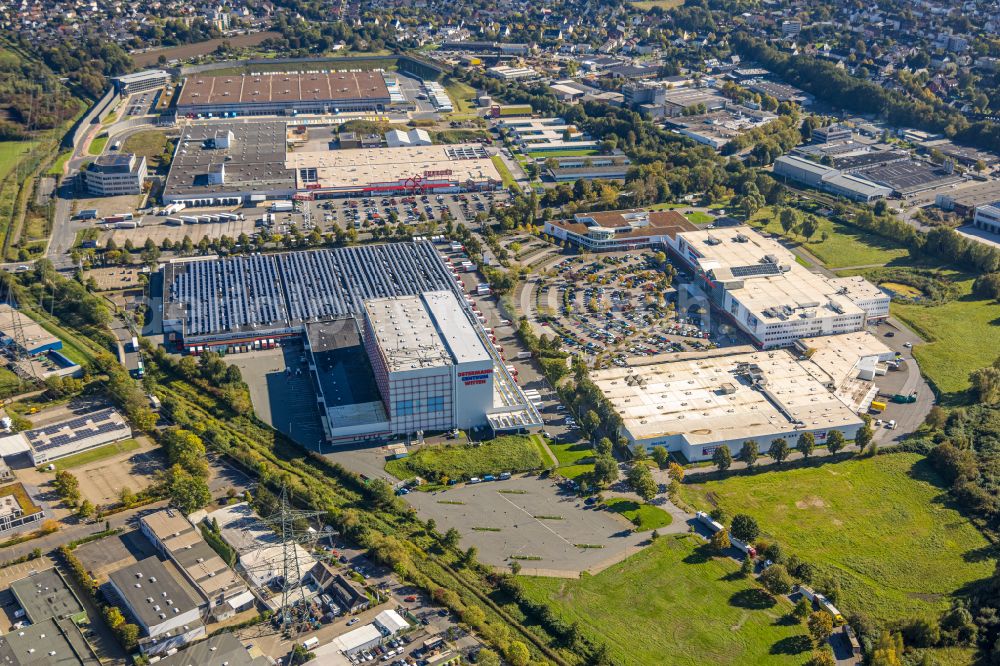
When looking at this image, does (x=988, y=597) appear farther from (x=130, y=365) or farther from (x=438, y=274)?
(x=130, y=365)

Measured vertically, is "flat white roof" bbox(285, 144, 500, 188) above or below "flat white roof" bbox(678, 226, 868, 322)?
above

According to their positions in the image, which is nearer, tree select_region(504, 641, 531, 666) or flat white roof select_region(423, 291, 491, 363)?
tree select_region(504, 641, 531, 666)

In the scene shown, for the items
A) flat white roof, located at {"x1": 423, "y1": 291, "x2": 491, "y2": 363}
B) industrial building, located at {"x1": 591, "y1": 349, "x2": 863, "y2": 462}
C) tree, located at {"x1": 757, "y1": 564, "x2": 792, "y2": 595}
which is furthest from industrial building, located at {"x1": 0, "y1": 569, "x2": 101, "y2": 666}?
industrial building, located at {"x1": 591, "y1": 349, "x2": 863, "y2": 462}

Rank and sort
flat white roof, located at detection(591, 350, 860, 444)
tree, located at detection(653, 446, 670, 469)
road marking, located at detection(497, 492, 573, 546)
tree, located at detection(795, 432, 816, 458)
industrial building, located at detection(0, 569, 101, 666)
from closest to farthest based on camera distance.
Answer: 1. industrial building, located at detection(0, 569, 101, 666)
2. road marking, located at detection(497, 492, 573, 546)
3. tree, located at detection(653, 446, 670, 469)
4. tree, located at detection(795, 432, 816, 458)
5. flat white roof, located at detection(591, 350, 860, 444)

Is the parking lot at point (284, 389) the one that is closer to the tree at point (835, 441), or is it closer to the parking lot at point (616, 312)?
the parking lot at point (616, 312)

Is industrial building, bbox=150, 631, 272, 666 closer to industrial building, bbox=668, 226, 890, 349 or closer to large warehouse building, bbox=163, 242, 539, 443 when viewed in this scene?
large warehouse building, bbox=163, 242, 539, 443

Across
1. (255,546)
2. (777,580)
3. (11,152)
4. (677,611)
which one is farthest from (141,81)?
(777,580)

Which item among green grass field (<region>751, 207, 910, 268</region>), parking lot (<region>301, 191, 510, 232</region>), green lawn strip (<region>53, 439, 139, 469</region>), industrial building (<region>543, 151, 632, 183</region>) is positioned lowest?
green lawn strip (<region>53, 439, 139, 469</region>)
